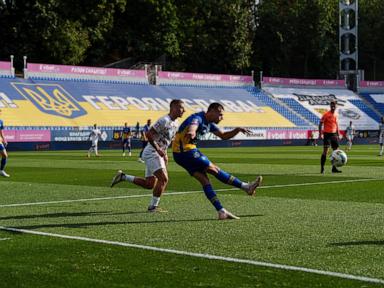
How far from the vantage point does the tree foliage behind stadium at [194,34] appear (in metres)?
64.9

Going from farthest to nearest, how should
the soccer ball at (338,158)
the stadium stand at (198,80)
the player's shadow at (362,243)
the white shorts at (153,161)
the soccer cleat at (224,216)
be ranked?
the stadium stand at (198,80) < the soccer ball at (338,158) < the white shorts at (153,161) < the soccer cleat at (224,216) < the player's shadow at (362,243)

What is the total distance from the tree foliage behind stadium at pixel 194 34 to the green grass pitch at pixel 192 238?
4968cm

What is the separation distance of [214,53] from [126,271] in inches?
2747

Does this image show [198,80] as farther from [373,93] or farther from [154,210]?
[154,210]

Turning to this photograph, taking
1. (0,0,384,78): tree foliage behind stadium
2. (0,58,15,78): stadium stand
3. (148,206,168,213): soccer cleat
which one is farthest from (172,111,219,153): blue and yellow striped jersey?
(0,0,384,78): tree foliage behind stadium

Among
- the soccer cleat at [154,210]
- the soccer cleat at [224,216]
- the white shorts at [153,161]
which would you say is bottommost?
the soccer cleat at [154,210]

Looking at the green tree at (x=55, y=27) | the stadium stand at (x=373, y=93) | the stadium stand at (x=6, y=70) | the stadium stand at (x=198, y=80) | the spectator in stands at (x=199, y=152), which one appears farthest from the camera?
the stadium stand at (x=373, y=93)

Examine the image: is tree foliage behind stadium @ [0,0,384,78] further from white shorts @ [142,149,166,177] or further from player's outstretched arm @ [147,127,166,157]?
player's outstretched arm @ [147,127,166,157]

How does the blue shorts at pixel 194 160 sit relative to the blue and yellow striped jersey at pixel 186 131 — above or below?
below

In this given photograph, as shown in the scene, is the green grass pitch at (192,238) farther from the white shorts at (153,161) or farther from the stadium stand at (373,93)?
the stadium stand at (373,93)

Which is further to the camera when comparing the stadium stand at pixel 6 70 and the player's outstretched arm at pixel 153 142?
the stadium stand at pixel 6 70

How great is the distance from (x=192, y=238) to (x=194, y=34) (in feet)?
221

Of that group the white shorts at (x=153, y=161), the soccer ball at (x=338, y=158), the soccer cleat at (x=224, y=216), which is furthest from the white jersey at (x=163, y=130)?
A: the soccer ball at (x=338, y=158)

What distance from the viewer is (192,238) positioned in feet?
31.1
